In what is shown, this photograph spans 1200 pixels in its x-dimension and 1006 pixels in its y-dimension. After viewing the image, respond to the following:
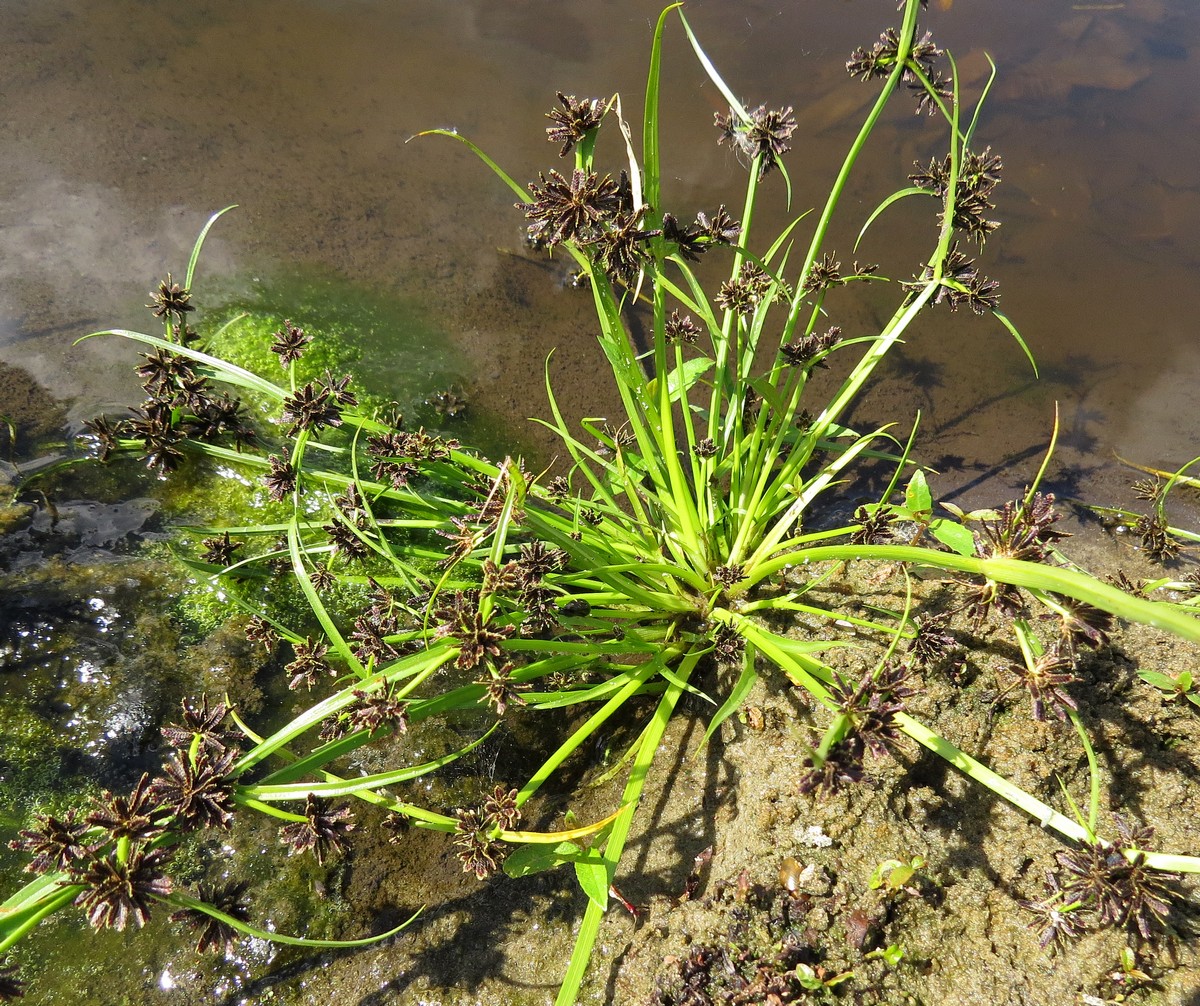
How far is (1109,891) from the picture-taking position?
1880 mm

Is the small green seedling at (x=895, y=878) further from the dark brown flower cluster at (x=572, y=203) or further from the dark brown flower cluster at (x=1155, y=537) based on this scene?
the dark brown flower cluster at (x=1155, y=537)

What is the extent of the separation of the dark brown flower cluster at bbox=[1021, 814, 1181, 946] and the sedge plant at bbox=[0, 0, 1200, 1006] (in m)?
0.01

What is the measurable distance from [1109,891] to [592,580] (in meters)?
1.72

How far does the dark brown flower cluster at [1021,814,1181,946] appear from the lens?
1.88 m

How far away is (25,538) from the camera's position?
3205 millimetres

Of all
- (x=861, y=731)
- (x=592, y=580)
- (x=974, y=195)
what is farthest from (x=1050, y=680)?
(x=974, y=195)

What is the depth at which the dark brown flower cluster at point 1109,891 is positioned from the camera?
188 cm

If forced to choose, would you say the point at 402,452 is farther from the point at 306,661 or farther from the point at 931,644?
the point at 931,644

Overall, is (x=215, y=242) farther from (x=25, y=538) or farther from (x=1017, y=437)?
(x=1017, y=437)

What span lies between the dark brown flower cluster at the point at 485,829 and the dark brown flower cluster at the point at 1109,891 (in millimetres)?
1450

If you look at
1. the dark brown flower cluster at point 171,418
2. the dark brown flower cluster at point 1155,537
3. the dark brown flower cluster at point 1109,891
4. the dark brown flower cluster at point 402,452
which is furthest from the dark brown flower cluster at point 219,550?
the dark brown flower cluster at point 1155,537

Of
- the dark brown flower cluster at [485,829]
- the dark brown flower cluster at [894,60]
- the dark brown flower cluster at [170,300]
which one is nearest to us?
Answer: the dark brown flower cluster at [485,829]

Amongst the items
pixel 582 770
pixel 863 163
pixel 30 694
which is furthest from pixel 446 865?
pixel 863 163

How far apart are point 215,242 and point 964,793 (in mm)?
4682
